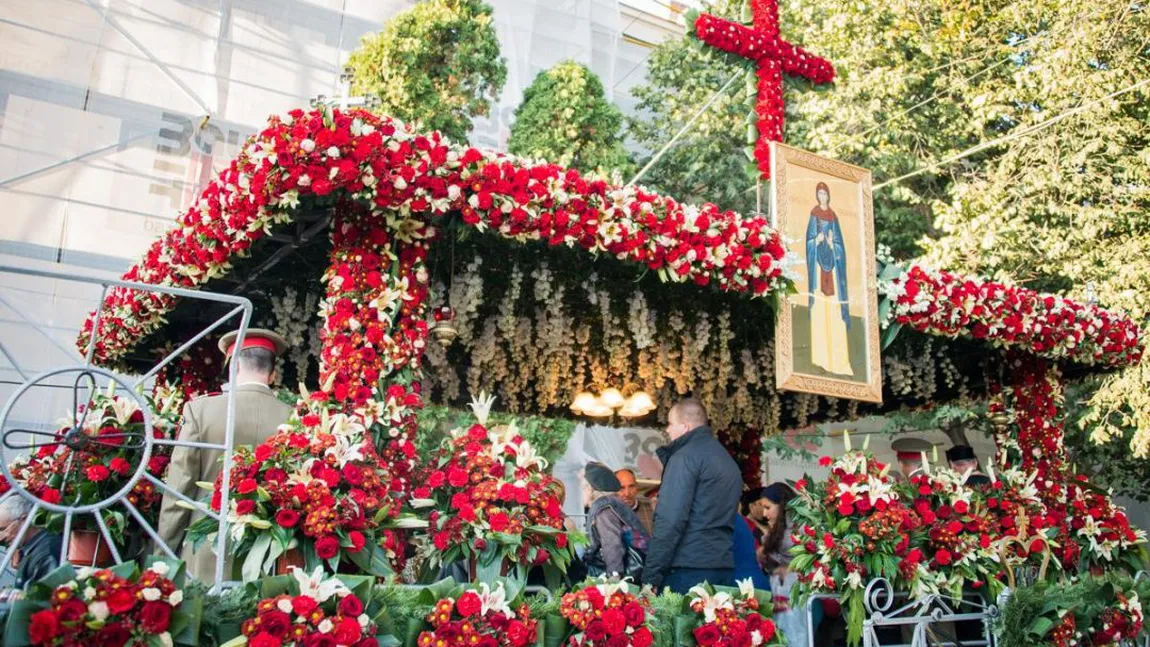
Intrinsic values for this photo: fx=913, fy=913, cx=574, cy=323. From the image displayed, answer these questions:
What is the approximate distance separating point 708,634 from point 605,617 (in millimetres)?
646

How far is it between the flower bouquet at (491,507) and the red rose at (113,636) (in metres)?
1.71

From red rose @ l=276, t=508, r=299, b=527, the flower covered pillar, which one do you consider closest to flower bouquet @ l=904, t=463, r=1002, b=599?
the flower covered pillar

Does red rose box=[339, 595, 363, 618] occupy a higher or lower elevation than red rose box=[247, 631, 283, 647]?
higher

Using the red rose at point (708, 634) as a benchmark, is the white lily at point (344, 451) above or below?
above

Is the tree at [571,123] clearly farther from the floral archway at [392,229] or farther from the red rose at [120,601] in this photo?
the red rose at [120,601]

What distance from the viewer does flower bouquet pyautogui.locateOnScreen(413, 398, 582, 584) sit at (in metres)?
4.42

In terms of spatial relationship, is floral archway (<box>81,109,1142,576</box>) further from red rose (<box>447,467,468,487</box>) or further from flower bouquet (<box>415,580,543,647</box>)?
flower bouquet (<box>415,580,543,647</box>)

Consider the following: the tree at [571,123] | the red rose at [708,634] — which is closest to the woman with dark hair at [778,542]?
the red rose at [708,634]

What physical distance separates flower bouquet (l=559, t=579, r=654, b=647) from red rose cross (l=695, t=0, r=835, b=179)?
4117mm

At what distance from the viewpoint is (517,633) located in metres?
3.88

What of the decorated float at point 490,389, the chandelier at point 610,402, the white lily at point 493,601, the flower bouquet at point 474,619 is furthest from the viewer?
the chandelier at point 610,402

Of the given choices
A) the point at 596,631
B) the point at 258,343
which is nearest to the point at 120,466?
the point at 258,343

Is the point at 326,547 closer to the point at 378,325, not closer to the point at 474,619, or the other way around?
the point at 474,619

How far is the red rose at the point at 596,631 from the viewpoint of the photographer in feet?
13.5
